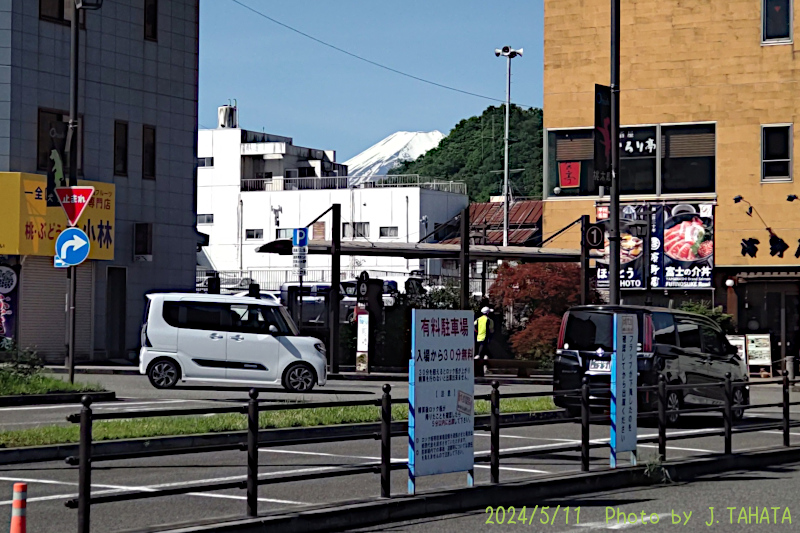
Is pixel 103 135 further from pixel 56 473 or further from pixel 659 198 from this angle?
pixel 56 473

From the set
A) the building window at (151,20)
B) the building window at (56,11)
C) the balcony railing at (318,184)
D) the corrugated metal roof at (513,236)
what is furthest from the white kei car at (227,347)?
the corrugated metal roof at (513,236)

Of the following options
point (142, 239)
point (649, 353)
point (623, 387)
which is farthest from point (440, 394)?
point (142, 239)

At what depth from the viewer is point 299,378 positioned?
2539cm

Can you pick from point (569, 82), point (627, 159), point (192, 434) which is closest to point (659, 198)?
point (627, 159)

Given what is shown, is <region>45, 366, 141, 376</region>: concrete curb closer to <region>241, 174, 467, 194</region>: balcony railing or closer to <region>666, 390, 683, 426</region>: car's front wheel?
<region>666, 390, 683, 426</region>: car's front wheel

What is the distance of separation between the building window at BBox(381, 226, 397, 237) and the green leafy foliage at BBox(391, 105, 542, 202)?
112 ft

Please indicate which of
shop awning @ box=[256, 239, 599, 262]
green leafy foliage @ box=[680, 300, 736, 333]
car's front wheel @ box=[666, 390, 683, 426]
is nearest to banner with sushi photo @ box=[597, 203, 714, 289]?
green leafy foliage @ box=[680, 300, 736, 333]

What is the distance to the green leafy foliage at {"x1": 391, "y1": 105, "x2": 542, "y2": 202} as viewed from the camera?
110m

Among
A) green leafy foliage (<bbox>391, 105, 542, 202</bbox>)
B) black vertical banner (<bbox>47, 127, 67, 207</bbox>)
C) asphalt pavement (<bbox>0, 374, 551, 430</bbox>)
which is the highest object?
green leafy foliage (<bbox>391, 105, 542, 202</bbox>)

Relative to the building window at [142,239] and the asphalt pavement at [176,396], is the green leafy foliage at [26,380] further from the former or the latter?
the building window at [142,239]

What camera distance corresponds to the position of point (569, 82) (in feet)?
139

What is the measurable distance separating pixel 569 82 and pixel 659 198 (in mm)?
5388

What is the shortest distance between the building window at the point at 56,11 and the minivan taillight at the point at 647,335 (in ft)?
65.0

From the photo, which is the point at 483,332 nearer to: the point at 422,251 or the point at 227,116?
the point at 422,251
